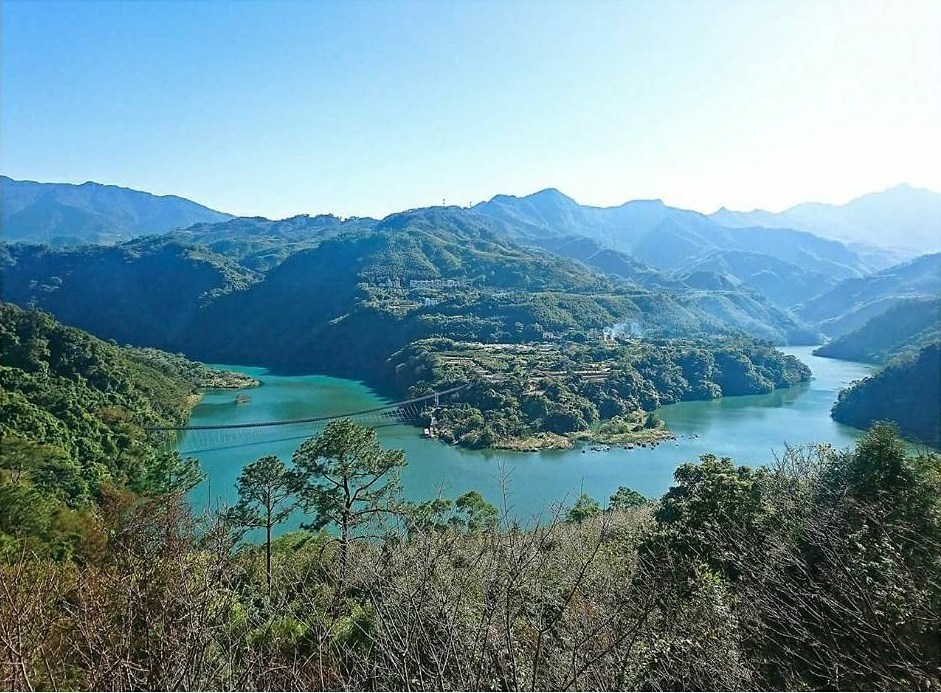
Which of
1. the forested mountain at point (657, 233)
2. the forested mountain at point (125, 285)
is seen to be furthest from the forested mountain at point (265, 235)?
the forested mountain at point (657, 233)

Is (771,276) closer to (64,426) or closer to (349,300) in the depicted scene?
(349,300)

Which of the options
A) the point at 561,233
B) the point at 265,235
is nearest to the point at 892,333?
the point at 265,235

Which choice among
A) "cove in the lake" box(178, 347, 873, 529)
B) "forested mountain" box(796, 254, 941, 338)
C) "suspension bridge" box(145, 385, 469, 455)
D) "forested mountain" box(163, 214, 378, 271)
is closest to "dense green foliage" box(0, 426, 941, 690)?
"cove in the lake" box(178, 347, 873, 529)

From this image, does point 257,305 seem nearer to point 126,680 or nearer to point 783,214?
point 126,680

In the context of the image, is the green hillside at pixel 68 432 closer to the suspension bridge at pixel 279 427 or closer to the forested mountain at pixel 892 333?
the suspension bridge at pixel 279 427

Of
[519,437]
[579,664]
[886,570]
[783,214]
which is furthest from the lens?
[783,214]

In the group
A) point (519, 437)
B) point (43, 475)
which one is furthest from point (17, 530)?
point (519, 437)
